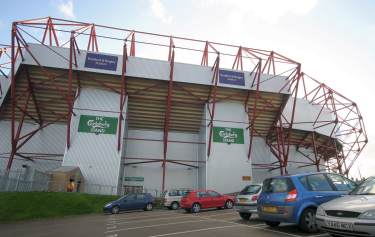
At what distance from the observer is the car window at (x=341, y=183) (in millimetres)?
7839

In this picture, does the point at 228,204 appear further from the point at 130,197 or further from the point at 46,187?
the point at 46,187

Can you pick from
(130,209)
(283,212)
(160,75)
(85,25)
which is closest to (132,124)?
(160,75)

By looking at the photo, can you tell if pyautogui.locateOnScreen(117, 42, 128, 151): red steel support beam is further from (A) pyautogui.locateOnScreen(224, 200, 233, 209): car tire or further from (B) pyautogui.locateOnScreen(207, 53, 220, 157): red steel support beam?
(A) pyautogui.locateOnScreen(224, 200, 233, 209): car tire

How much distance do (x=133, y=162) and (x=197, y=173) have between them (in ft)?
20.2

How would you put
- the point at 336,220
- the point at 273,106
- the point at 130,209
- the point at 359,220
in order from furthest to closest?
the point at 273,106
the point at 130,209
the point at 336,220
the point at 359,220

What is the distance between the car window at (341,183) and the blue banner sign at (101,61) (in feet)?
67.7

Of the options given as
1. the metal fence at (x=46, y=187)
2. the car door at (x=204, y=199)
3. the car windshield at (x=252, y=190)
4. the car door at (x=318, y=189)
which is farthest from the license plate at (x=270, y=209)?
the metal fence at (x=46, y=187)

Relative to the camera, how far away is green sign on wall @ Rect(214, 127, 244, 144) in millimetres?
27677

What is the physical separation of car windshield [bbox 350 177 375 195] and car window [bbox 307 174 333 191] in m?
1.32

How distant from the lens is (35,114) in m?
27.5

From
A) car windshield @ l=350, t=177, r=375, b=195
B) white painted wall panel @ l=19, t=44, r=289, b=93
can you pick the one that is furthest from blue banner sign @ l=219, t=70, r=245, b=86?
car windshield @ l=350, t=177, r=375, b=195

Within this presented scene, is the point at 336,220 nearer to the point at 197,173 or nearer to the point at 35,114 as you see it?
the point at 197,173

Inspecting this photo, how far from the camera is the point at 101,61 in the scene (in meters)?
25.2

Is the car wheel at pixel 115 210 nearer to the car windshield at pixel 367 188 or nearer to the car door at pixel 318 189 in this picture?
the car door at pixel 318 189
